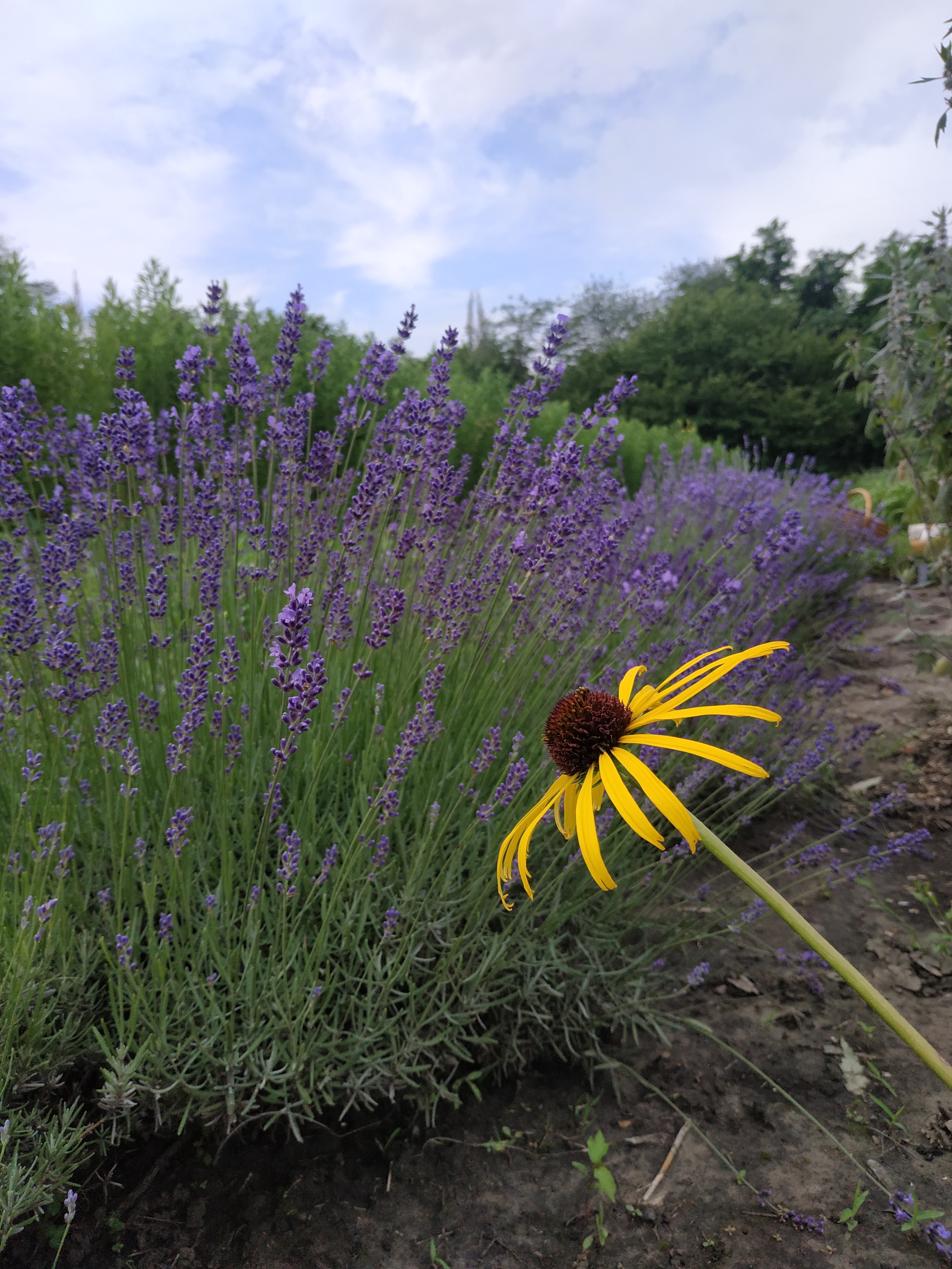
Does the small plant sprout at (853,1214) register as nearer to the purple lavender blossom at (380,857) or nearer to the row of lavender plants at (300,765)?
the row of lavender plants at (300,765)

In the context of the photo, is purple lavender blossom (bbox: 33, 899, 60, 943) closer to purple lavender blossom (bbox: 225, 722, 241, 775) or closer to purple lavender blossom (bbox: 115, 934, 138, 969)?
purple lavender blossom (bbox: 115, 934, 138, 969)

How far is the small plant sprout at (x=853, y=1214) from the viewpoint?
1.62m

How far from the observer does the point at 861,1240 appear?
63.2 inches

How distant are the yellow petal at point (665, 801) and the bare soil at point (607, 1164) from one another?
50.1 inches

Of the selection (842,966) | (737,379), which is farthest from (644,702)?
(737,379)

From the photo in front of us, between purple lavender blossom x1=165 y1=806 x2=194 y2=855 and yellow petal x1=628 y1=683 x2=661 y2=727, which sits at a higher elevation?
yellow petal x1=628 y1=683 x2=661 y2=727

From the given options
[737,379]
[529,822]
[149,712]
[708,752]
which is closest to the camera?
[708,752]

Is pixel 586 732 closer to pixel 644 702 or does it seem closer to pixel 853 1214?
pixel 644 702

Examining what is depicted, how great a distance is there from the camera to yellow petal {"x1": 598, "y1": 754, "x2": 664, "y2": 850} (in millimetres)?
920

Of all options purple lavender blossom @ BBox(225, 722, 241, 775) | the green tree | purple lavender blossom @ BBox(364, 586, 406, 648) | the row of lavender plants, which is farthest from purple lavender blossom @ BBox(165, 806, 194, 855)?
the green tree

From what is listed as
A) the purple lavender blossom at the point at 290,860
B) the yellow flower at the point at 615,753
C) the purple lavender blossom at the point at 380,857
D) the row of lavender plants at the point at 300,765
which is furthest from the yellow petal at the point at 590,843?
the purple lavender blossom at the point at 380,857

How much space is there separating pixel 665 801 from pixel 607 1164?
140 cm

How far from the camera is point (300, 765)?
82.3 inches

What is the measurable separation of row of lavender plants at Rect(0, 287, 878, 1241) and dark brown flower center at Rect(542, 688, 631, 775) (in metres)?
0.37
